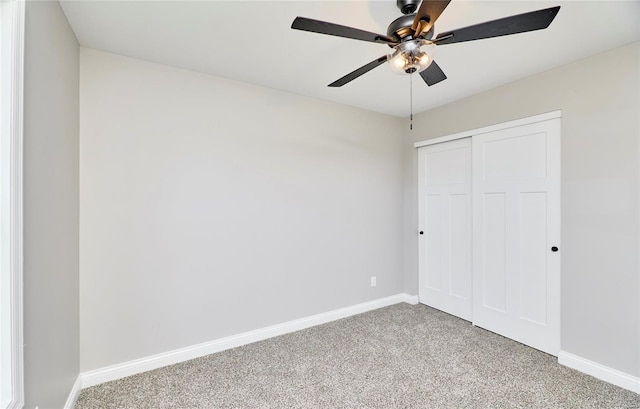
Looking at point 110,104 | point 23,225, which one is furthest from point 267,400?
point 110,104

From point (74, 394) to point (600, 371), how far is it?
3674 millimetres

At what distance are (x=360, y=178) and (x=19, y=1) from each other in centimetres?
289

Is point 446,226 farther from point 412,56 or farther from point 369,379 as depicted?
point 412,56

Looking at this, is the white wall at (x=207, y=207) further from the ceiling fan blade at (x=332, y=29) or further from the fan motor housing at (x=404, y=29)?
the fan motor housing at (x=404, y=29)

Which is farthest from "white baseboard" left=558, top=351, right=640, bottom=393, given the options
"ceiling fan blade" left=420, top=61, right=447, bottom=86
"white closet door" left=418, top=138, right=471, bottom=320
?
"ceiling fan blade" left=420, top=61, right=447, bottom=86

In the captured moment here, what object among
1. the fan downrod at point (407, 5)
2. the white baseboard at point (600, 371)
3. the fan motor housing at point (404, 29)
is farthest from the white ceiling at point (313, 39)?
the white baseboard at point (600, 371)

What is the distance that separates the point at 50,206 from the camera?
1521 millimetres

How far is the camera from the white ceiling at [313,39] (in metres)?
1.67

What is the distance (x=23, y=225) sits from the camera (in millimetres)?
1213

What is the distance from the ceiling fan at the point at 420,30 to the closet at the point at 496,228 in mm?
1608

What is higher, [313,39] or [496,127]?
[313,39]

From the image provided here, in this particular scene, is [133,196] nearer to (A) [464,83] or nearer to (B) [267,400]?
(B) [267,400]

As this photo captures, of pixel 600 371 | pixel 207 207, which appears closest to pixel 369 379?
pixel 600 371

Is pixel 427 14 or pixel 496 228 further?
pixel 496 228
